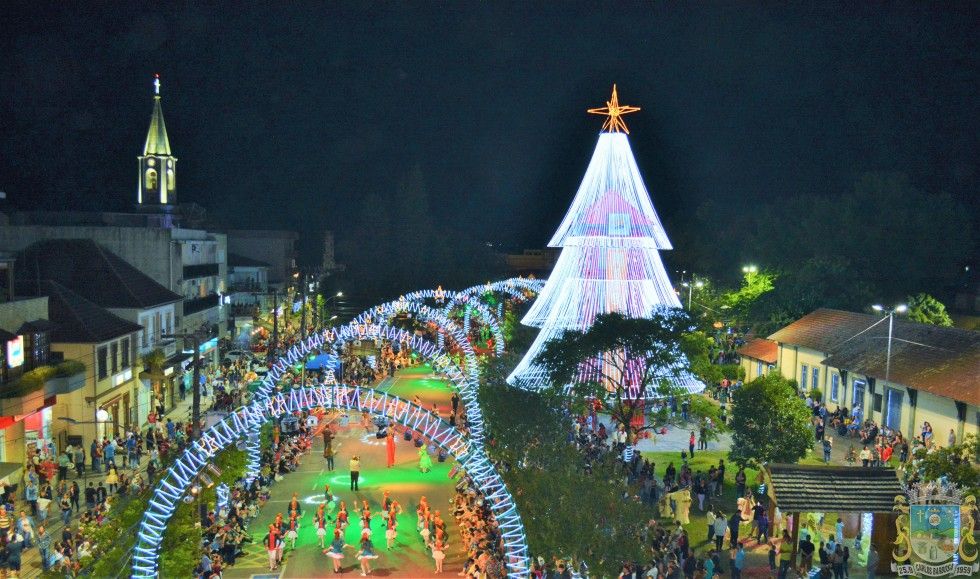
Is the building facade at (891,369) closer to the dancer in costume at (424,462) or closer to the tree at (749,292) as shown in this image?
the tree at (749,292)

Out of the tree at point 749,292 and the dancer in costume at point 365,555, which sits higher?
the tree at point 749,292

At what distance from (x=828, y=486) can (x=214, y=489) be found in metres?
15.9

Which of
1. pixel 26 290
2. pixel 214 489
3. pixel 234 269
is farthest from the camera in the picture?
pixel 234 269

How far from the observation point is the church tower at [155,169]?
70812 millimetres

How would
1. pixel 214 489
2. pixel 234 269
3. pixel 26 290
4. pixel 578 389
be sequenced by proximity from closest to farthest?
pixel 214 489 < pixel 578 389 < pixel 26 290 < pixel 234 269

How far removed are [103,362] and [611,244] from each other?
72.6 feet

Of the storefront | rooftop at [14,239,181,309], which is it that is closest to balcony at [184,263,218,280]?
rooftop at [14,239,181,309]

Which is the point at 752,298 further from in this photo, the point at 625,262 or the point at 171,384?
the point at 171,384

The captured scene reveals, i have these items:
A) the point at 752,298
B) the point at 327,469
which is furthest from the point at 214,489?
the point at 752,298

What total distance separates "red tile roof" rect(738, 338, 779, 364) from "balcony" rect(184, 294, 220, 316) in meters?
33.6

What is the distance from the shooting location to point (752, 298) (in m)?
65.9

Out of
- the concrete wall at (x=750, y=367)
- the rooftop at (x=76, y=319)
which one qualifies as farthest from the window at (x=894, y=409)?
the rooftop at (x=76, y=319)

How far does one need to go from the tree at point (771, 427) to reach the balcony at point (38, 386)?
23342 mm

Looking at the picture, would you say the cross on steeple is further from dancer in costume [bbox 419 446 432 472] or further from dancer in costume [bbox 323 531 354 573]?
dancer in costume [bbox 323 531 354 573]
